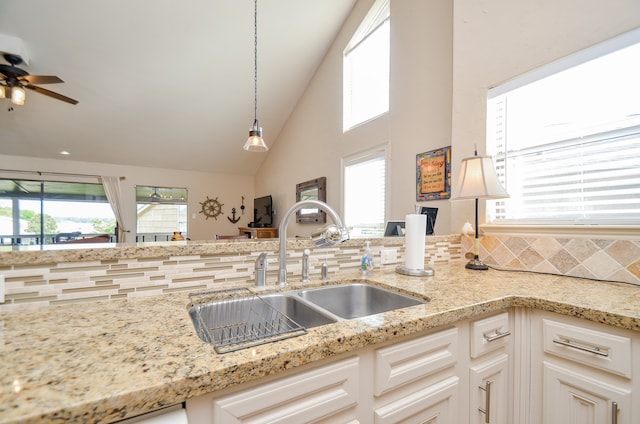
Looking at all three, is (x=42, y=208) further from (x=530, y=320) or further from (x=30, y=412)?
(x=530, y=320)

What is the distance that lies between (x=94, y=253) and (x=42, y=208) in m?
6.29

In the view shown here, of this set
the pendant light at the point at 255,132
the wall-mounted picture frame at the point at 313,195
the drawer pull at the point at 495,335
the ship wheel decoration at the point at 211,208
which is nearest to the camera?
the drawer pull at the point at 495,335

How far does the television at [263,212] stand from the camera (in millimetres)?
6035

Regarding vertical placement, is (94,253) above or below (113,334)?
above

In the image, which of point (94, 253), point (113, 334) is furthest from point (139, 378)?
point (94, 253)

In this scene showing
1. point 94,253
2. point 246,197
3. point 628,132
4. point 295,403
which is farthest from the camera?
point 246,197

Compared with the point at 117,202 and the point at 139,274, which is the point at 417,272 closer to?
the point at 139,274

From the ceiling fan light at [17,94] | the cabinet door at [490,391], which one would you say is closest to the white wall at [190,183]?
the ceiling fan light at [17,94]

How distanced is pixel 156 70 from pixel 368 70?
2.86m

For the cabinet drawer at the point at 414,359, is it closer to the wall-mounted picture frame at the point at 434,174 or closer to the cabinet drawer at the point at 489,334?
the cabinet drawer at the point at 489,334

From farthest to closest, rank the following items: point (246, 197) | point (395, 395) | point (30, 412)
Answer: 1. point (246, 197)
2. point (395, 395)
3. point (30, 412)

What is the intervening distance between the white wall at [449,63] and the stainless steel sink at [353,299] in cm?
95

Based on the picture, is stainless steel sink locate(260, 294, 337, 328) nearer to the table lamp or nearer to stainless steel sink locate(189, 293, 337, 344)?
stainless steel sink locate(189, 293, 337, 344)

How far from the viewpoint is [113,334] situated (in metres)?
0.64
